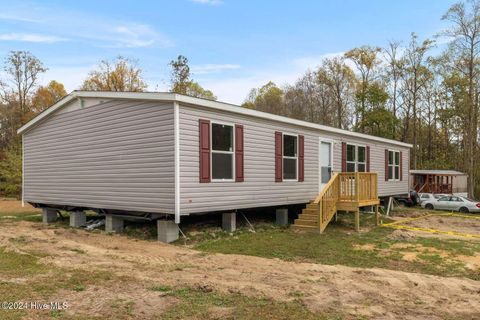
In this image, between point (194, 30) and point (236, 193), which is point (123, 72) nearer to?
point (194, 30)

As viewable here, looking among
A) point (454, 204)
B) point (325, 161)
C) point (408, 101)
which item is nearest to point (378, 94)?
point (408, 101)

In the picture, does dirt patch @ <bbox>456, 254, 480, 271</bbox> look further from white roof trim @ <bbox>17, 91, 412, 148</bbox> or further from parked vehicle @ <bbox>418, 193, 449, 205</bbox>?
parked vehicle @ <bbox>418, 193, 449, 205</bbox>

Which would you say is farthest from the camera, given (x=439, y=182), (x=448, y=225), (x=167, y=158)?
(x=439, y=182)

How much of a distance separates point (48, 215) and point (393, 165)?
581 inches

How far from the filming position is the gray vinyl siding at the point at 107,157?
9.19 m

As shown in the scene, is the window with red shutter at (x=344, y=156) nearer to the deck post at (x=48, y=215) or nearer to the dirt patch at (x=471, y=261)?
the dirt patch at (x=471, y=261)

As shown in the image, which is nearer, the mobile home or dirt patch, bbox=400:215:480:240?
the mobile home

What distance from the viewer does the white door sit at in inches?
556

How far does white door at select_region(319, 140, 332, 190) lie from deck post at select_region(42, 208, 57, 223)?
929 centimetres

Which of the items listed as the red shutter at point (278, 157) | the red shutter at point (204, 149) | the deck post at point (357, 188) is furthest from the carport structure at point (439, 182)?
the red shutter at point (204, 149)

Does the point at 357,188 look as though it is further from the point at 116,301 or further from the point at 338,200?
the point at 116,301

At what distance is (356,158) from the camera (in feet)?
52.9

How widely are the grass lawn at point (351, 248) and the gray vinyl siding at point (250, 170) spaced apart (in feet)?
2.80

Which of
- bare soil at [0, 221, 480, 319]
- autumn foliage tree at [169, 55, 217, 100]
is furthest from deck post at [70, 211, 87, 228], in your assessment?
→ autumn foliage tree at [169, 55, 217, 100]
